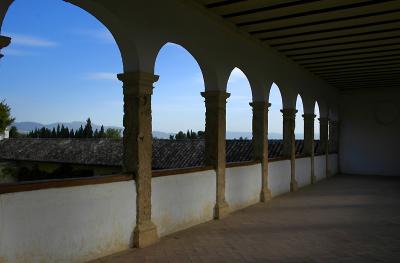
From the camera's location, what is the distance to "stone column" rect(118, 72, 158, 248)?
4.80 m

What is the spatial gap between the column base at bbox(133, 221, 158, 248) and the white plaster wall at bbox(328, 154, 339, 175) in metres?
10.9

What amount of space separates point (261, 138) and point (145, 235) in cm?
439

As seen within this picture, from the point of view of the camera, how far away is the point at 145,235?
4.86 meters

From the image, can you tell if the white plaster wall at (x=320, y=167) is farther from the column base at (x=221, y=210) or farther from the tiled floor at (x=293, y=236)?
the column base at (x=221, y=210)

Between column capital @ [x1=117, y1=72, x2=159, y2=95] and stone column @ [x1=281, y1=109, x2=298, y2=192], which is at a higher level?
column capital @ [x1=117, y1=72, x2=159, y2=95]

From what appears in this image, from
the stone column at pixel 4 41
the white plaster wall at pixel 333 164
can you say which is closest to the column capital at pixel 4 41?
the stone column at pixel 4 41

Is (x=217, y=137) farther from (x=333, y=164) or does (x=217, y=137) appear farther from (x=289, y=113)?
(x=333, y=164)

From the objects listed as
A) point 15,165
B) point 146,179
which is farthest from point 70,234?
point 15,165

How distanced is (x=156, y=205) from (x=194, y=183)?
987mm

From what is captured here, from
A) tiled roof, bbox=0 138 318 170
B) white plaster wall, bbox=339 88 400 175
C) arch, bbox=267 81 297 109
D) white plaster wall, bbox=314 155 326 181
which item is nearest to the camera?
arch, bbox=267 81 297 109

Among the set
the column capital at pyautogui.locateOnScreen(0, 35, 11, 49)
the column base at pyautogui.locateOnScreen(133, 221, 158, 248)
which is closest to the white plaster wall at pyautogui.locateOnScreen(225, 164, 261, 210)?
the column base at pyautogui.locateOnScreen(133, 221, 158, 248)

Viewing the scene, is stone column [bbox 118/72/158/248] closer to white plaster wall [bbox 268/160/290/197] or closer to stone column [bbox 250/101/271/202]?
stone column [bbox 250/101/271/202]

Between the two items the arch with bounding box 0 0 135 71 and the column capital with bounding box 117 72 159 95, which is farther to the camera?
the column capital with bounding box 117 72 159 95

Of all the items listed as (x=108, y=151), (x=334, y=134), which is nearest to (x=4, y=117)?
(x=108, y=151)
